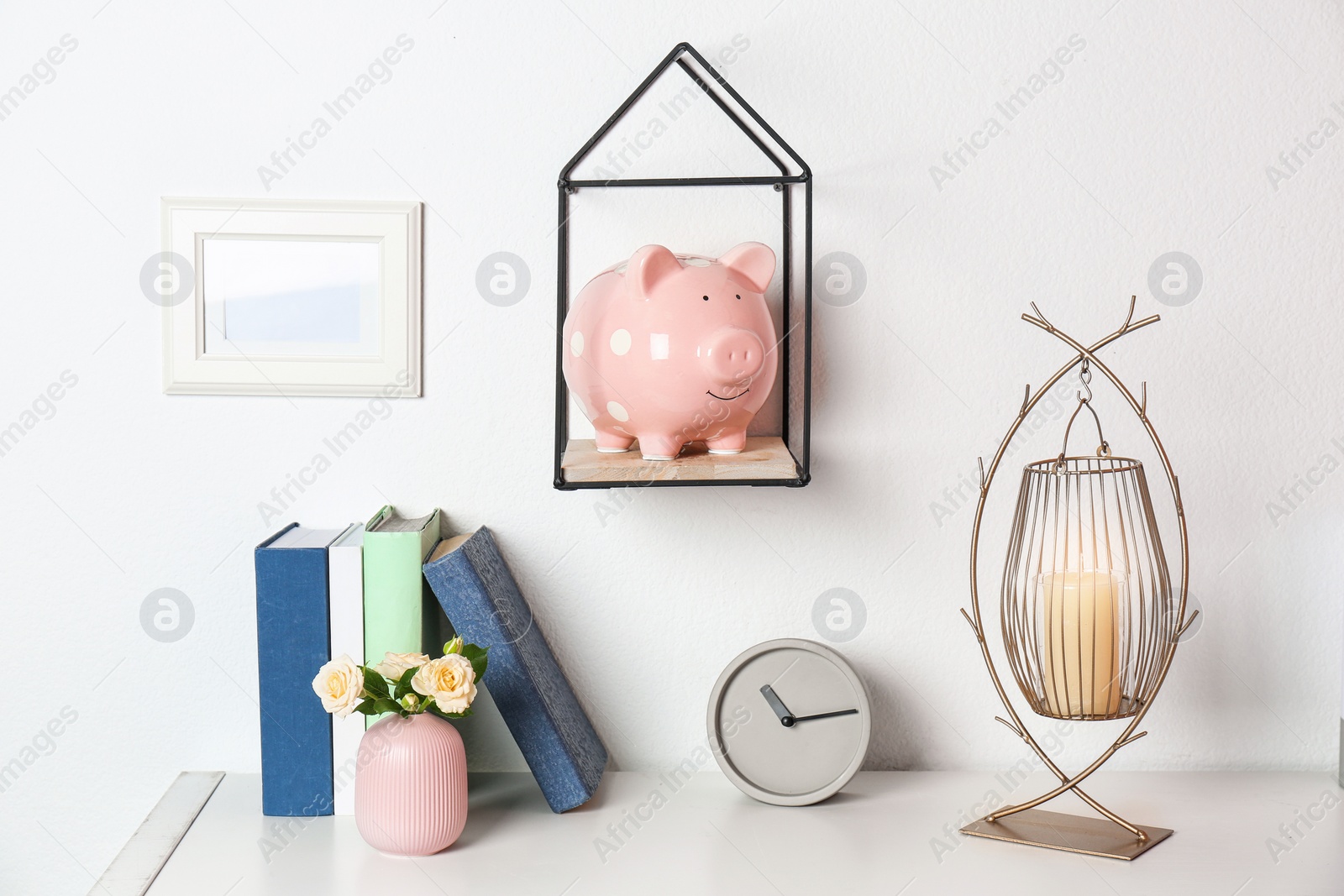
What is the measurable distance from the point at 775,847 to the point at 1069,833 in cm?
26

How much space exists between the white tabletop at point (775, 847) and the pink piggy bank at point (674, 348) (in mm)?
343

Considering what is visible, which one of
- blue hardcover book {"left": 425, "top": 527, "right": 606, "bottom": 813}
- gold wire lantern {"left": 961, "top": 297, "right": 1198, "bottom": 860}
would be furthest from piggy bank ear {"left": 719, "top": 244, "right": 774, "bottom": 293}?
blue hardcover book {"left": 425, "top": 527, "right": 606, "bottom": 813}

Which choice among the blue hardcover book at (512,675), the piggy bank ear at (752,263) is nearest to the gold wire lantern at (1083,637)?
the piggy bank ear at (752,263)

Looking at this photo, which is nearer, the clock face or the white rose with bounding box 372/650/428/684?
the white rose with bounding box 372/650/428/684

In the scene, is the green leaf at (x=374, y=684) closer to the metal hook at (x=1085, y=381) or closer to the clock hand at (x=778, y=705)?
the clock hand at (x=778, y=705)

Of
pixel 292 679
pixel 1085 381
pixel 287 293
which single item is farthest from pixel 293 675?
pixel 1085 381

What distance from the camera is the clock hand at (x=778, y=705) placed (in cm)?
99

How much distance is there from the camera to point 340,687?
86 cm

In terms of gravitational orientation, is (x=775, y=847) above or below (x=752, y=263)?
below

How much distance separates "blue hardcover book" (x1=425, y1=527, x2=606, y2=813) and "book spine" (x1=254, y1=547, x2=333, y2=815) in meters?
0.11

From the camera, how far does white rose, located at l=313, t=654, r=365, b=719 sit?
857mm

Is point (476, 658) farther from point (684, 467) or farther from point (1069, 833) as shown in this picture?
point (1069, 833)

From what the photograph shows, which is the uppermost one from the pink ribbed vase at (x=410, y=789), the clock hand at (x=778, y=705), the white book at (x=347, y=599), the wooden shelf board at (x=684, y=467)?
the wooden shelf board at (x=684, y=467)

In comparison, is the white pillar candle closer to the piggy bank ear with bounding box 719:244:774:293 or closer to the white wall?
the white wall
